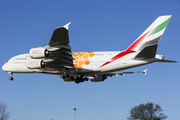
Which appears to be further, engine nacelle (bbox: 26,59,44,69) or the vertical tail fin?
engine nacelle (bbox: 26,59,44,69)

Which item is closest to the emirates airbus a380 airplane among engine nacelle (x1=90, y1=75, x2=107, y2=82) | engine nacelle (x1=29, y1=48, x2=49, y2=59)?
engine nacelle (x1=29, y1=48, x2=49, y2=59)

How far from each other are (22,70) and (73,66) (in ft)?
26.8

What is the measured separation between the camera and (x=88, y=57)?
38344 mm

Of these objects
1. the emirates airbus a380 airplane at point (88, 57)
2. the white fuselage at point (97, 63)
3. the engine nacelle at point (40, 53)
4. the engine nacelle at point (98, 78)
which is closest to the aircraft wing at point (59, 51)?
the emirates airbus a380 airplane at point (88, 57)

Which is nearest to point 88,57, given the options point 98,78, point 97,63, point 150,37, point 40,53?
point 97,63

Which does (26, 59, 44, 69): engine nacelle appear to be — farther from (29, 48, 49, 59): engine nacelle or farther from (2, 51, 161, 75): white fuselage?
(29, 48, 49, 59): engine nacelle

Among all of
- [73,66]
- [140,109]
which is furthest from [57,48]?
[140,109]

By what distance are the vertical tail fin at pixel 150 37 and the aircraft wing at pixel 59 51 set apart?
753 cm

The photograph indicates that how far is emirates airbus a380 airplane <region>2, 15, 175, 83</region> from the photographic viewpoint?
110ft

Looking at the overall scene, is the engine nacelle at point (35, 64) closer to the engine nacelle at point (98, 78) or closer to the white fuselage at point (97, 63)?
the white fuselage at point (97, 63)

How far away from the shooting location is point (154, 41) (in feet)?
114

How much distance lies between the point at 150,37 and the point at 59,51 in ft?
35.5

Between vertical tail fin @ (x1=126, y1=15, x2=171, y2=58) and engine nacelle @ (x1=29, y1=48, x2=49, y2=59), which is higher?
vertical tail fin @ (x1=126, y1=15, x2=171, y2=58)

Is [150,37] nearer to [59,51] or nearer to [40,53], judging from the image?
[59,51]
